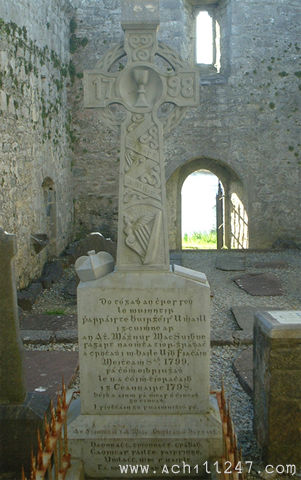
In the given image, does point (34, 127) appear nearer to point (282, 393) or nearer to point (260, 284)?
point (260, 284)

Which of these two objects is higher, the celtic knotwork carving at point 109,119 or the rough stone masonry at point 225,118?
the rough stone masonry at point 225,118

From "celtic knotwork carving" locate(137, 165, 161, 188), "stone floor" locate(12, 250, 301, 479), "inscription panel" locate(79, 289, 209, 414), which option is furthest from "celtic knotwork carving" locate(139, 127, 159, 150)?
"stone floor" locate(12, 250, 301, 479)

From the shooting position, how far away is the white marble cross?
10.4ft

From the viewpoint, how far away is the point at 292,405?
3.09 metres

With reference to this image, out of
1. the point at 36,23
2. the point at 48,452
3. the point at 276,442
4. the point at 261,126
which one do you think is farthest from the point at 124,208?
the point at 261,126

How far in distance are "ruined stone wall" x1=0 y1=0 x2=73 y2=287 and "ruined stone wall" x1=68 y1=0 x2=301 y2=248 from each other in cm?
61

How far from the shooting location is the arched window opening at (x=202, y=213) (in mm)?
13664

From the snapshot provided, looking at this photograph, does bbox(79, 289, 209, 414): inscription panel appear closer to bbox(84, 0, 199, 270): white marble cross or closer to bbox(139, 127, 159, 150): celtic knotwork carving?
bbox(84, 0, 199, 270): white marble cross

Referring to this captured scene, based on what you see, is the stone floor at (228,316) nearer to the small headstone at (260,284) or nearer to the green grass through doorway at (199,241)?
the small headstone at (260,284)

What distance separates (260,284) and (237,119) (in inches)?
197

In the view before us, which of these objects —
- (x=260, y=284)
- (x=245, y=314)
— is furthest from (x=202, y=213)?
(x=245, y=314)

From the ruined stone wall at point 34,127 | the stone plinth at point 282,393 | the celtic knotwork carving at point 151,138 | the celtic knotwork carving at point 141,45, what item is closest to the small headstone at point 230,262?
the ruined stone wall at point 34,127

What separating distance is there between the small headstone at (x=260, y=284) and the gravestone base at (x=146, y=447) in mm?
4629

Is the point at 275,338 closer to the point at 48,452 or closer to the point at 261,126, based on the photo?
the point at 48,452
